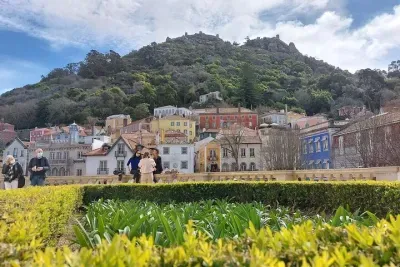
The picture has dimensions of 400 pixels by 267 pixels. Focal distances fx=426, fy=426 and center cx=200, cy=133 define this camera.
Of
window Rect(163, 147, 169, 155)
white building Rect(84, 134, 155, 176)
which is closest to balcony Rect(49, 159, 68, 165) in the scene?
white building Rect(84, 134, 155, 176)

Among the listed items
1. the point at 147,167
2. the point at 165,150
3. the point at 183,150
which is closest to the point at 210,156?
the point at 183,150

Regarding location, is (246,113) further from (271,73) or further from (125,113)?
(271,73)

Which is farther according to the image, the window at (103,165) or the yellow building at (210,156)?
the yellow building at (210,156)

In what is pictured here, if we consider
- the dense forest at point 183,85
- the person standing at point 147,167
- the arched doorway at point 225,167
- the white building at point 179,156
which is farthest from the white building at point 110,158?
the person standing at point 147,167

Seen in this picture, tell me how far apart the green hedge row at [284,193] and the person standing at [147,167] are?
1321 millimetres

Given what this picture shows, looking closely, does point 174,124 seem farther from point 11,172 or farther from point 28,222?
point 28,222

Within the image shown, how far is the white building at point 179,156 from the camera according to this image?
62375mm

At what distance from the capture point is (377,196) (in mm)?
8828

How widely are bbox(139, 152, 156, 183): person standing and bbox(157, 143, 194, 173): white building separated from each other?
4728 centimetres

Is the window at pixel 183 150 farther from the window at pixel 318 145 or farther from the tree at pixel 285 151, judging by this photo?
the window at pixel 318 145

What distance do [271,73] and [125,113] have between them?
190ft

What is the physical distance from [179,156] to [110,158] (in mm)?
10166

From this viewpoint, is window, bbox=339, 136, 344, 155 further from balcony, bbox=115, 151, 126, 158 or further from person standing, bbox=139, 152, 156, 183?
person standing, bbox=139, 152, 156, 183

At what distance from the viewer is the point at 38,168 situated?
46.0ft
